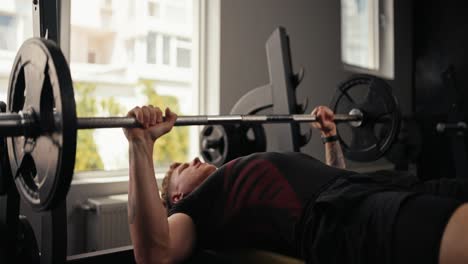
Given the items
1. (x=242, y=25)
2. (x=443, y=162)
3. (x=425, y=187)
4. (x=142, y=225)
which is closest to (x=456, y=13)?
(x=443, y=162)

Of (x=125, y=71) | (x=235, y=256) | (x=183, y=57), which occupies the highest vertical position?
(x=183, y=57)

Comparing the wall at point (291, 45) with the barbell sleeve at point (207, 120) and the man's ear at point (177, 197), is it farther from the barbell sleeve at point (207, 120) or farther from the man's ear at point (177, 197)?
the man's ear at point (177, 197)

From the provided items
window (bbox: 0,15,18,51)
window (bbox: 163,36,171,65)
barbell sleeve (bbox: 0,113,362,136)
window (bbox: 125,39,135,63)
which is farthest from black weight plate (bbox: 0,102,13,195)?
window (bbox: 163,36,171,65)

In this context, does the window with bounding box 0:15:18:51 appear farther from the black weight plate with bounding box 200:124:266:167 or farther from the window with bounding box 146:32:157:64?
the black weight plate with bounding box 200:124:266:167

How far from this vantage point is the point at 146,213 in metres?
1.17

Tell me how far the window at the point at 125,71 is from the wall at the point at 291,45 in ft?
0.68

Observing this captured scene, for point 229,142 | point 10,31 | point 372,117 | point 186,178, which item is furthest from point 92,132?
point 372,117

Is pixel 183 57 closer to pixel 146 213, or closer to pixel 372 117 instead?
pixel 372 117

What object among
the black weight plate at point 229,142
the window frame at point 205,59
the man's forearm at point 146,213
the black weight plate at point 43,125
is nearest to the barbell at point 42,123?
the black weight plate at point 43,125

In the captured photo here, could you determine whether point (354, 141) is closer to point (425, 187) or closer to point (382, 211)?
point (425, 187)

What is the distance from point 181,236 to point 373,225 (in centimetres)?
49

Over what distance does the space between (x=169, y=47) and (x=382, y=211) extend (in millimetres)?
1723

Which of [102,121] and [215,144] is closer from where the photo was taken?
[102,121]

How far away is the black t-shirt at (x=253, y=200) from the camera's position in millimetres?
1264
